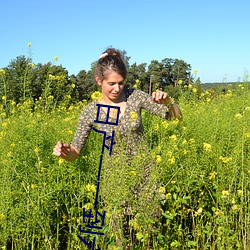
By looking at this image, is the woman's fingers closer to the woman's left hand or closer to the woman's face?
the woman's left hand

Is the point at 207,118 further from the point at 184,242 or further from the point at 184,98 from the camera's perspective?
the point at 184,242

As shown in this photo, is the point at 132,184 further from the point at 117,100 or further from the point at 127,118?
the point at 117,100

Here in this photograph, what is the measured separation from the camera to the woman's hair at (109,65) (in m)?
2.38

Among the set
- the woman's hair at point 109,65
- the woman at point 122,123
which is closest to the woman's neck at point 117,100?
the woman at point 122,123

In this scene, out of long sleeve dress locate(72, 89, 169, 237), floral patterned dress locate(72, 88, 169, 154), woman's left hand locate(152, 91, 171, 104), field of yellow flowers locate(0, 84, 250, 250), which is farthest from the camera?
floral patterned dress locate(72, 88, 169, 154)

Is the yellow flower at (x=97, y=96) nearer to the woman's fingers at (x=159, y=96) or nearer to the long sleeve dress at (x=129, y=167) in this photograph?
the long sleeve dress at (x=129, y=167)

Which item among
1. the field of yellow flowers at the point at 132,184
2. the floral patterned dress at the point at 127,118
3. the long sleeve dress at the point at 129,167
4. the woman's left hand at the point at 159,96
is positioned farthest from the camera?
the floral patterned dress at the point at 127,118

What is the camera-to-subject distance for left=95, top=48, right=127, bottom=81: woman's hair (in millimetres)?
2375

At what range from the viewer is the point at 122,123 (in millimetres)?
2467

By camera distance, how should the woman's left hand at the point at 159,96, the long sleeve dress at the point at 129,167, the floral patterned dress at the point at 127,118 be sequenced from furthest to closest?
1. the floral patterned dress at the point at 127,118
2. the woman's left hand at the point at 159,96
3. the long sleeve dress at the point at 129,167

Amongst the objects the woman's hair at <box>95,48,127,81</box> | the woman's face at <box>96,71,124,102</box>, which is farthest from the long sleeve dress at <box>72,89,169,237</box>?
the woman's hair at <box>95,48,127,81</box>

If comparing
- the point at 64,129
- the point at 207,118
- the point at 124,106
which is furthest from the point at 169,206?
the point at 64,129

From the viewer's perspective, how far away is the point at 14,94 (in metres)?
4.44

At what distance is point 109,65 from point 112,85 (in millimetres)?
125
